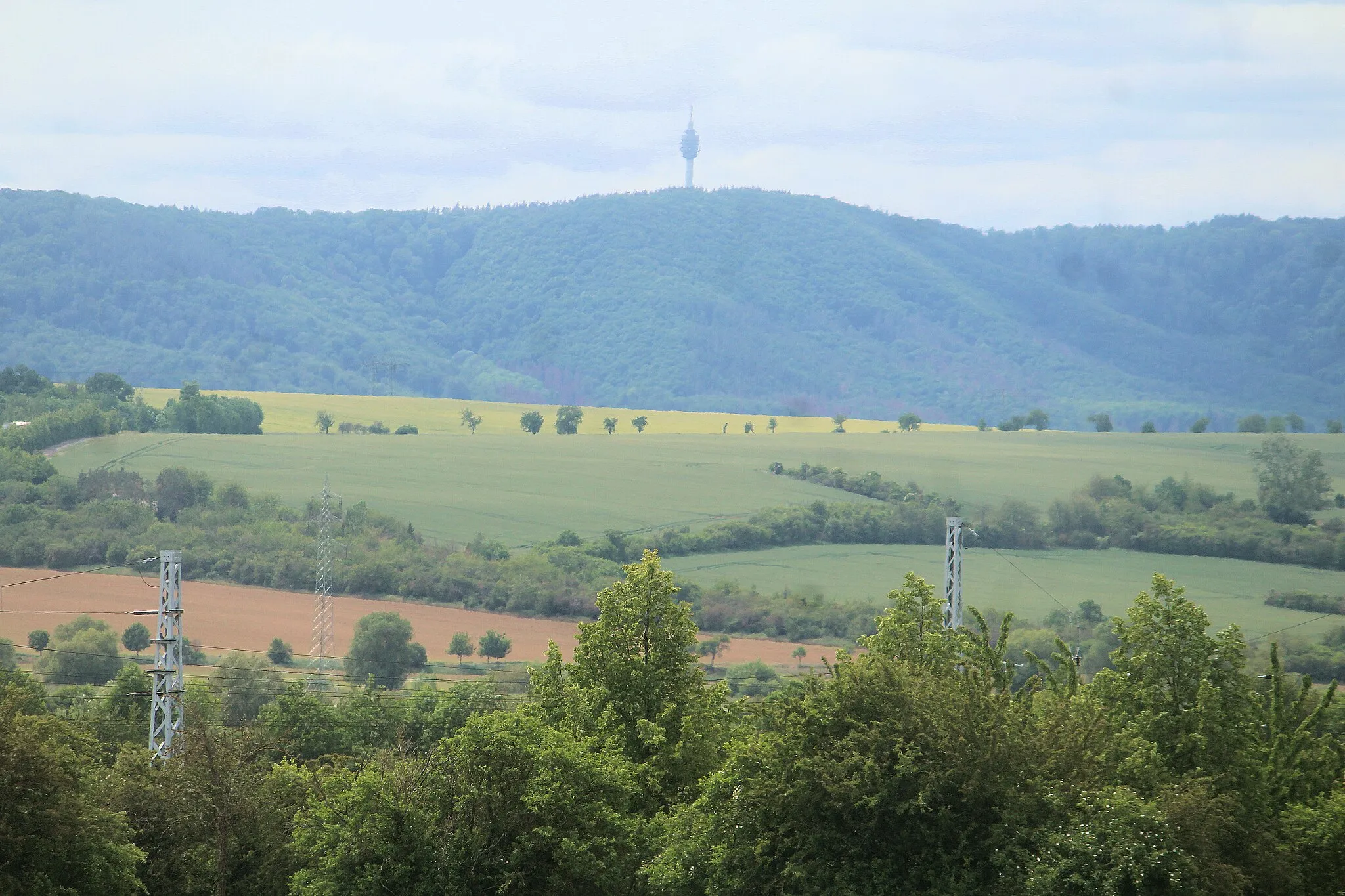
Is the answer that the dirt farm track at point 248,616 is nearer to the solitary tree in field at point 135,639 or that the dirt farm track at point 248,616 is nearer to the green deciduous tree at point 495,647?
the green deciduous tree at point 495,647

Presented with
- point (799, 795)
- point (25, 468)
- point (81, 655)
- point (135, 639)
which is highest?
point (25, 468)

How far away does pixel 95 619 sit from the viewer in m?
89.1

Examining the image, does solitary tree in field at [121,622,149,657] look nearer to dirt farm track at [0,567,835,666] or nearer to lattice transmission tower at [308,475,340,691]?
dirt farm track at [0,567,835,666]

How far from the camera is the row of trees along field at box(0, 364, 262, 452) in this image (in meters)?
152

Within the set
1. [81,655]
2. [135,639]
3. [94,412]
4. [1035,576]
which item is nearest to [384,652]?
[135,639]

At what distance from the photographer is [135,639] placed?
290ft

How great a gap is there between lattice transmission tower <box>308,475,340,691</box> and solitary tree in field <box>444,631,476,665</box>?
23.2 ft

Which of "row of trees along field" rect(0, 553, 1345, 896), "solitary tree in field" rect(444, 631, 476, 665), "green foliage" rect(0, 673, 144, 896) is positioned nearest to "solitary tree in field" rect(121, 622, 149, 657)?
"solitary tree in field" rect(444, 631, 476, 665)

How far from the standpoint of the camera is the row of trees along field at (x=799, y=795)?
97.9 feet

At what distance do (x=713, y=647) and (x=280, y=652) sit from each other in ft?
83.9

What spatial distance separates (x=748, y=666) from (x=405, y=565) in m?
37.2

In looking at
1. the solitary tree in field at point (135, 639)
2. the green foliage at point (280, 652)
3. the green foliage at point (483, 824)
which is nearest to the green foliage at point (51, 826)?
the green foliage at point (483, 824)

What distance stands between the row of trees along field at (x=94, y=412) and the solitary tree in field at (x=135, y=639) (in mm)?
64108

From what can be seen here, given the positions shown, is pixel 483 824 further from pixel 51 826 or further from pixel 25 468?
pixel 25 468
